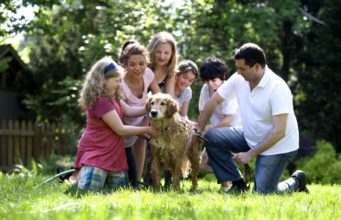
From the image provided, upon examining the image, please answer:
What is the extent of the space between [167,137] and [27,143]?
11.0 metres

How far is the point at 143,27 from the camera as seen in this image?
46.2 feet

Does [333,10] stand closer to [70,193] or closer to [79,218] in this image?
[70,193]

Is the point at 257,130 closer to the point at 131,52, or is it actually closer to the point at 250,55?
the point at 250,55

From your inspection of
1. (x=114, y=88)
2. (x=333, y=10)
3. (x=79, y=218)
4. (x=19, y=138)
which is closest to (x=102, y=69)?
(x=114, y=88)

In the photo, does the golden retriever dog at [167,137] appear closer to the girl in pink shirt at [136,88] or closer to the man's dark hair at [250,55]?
the girl in pink shirt at [136,88]

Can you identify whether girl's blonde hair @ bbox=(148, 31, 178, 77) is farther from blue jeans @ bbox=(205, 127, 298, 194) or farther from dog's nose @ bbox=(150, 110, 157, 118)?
dog's nose @ bbox=(150, 110, 157, 118)

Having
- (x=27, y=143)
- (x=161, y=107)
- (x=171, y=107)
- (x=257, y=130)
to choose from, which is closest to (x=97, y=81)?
(x=161, y=107)

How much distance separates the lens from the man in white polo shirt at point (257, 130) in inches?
245

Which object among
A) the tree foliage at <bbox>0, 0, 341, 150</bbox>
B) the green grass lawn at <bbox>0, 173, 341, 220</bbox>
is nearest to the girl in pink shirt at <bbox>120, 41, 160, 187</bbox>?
the green grass lawn at <bbox>0, 173, 341, 220</bbox>

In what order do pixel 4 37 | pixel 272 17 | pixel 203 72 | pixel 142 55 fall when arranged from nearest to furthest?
1. pixel 142 55
2. pixel 203 72
3. pixel 4 37
4. pixel 272 17

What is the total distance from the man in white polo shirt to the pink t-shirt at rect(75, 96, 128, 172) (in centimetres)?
103

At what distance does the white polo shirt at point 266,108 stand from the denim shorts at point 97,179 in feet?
5.22

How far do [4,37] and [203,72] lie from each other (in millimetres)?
4744

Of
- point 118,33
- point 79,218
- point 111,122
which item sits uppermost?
point 118,33
